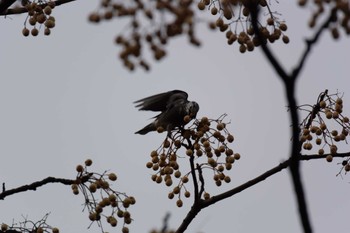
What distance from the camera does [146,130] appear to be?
297 inches

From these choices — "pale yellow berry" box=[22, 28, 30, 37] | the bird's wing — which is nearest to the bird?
the bird's wing

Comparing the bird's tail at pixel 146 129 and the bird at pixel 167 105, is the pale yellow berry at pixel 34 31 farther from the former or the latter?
the bird's tail at pixel 146 129

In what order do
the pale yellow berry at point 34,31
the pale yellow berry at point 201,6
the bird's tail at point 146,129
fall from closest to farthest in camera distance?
the pale yellow berry at point 201,6, the pale yellow berry at point 34,31, the bird's tail at point 146,129

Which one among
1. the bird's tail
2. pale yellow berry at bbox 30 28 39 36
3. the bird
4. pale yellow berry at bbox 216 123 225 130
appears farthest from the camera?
the bird's tail

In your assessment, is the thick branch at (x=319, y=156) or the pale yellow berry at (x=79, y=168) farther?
the thick branch at (x=319, y=156)

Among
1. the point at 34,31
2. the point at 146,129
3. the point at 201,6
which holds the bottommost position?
the point at 201,6

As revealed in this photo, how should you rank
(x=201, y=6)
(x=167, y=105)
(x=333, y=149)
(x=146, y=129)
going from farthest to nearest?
(x=146, y=129) → (x=167, y=105) → (x=333, y=149) → (x=201, y=6)

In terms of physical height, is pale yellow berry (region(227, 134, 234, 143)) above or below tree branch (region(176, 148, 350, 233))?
above

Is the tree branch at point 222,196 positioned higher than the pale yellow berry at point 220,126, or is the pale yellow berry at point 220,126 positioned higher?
the pale yellow berry at point 220,126

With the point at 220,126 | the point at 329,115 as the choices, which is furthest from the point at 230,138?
the point at 329,115

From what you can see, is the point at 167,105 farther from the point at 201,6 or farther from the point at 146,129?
the point at 201,6

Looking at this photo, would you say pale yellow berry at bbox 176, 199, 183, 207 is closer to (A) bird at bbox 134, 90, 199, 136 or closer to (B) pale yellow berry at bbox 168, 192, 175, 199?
(B) pale yellow berry at bbox 168, 192, 175, 199

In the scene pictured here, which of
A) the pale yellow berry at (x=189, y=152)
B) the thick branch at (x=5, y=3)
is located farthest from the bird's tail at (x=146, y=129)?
the thick branch at (x=5, y=3)

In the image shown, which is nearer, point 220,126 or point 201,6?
point 201,6
